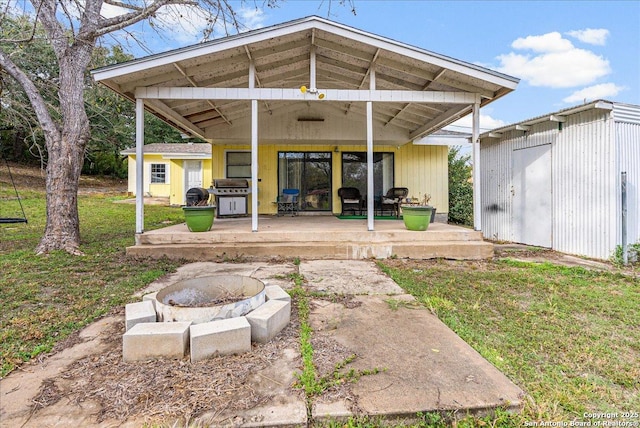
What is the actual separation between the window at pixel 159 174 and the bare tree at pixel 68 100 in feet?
37.0

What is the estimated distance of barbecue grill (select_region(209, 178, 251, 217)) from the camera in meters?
7.82

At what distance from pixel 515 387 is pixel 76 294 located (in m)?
3.84

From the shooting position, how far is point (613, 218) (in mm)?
5109

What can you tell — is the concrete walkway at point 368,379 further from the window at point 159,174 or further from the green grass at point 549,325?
the window at point 159,174

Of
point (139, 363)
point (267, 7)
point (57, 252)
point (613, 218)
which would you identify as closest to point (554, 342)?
point (139, 363)

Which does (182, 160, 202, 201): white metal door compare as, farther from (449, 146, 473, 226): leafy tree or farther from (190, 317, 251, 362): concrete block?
(190, 317, 251, 362): concrete block

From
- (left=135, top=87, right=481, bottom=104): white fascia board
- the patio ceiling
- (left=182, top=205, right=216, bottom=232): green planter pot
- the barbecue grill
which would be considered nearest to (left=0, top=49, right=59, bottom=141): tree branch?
the patio ceiling

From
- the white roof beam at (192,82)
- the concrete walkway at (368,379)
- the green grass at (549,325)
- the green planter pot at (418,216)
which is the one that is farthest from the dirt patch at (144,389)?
the white roof beam at (192,82)

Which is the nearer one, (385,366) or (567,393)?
(567,393)

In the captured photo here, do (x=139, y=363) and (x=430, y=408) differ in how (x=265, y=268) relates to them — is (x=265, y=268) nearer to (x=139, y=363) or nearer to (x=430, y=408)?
(x=139, y=363)

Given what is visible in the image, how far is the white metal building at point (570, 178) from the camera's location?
5.12m

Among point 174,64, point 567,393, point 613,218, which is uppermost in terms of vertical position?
point 174,64

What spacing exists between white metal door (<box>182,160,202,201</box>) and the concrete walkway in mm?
12744

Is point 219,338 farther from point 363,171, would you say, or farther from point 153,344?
point 363,171
